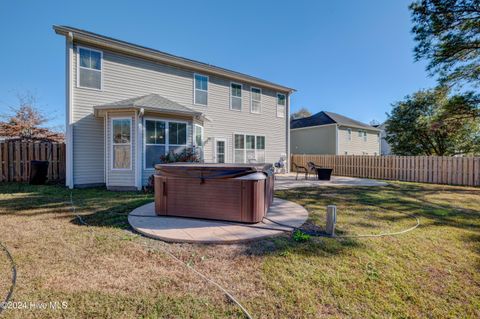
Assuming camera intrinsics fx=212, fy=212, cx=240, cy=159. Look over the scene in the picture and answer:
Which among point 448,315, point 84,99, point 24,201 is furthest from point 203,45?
point 448,315

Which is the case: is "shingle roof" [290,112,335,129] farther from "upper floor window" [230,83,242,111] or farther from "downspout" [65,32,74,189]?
"downspout" [65,32,74,189]

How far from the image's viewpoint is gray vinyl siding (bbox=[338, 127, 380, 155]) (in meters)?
18.5

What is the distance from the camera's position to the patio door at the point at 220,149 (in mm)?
11382

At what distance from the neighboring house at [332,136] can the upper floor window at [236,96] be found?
9.88 metres

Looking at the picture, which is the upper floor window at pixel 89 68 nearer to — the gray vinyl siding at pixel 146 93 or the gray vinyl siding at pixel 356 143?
the gray vinyl siding at pixel 146 93

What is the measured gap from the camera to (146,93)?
9.34 m

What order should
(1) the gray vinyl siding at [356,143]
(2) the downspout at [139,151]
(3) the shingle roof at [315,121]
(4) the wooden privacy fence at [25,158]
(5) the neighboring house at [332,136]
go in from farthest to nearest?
(3) the shingle roof at [315,121] → (1) the gray vinyl siding at [356,143] → (5) the neighboring house at [332,136] → (4) the wooden privacy fence at [25,158] → (2) the downspout at [139,151]

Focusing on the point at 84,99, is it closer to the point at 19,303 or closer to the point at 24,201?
the point at 24,201

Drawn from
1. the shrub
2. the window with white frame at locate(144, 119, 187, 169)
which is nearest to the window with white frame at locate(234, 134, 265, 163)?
the shrub

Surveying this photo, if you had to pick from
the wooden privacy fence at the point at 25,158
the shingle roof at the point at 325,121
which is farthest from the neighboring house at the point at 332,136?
the wooden privacy fence at the point at 25,158

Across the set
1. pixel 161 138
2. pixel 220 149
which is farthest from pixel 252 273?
pixel 220 149

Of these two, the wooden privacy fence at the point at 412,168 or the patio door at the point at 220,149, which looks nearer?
the wooden privacy fence at the point at 412,168

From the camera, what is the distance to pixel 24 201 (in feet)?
17.5

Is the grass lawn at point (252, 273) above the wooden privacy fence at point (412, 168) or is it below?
below
